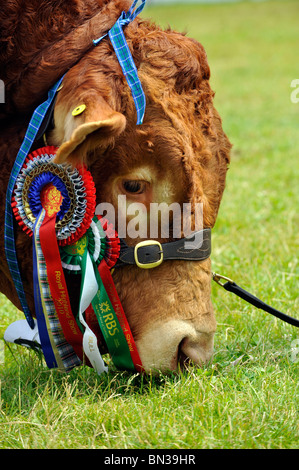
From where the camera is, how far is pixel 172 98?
108 inches

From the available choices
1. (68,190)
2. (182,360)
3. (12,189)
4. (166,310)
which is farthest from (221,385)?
(12,189)

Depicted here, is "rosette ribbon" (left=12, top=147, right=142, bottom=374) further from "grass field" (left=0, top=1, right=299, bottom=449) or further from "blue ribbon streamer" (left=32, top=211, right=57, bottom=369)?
"grass field" (left=0, top=1, right=299, bottom=449)

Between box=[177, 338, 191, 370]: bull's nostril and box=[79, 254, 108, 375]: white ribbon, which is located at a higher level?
box=[79, 254, 108, 375]: white ribbon

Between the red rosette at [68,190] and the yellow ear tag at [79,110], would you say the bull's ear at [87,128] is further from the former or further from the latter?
the red rosette at [68,190]

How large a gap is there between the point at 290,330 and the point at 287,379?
81 cm

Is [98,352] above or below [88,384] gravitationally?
above

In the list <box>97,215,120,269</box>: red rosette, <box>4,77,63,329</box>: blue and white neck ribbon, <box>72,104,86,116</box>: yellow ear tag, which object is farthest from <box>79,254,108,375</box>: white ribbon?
<box>72,104,86,116</box>: yellow ear tag

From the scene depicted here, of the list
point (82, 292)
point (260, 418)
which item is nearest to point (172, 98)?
point (82, 292)

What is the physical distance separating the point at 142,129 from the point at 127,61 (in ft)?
0.99

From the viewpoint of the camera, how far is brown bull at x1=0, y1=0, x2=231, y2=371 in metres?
2.67

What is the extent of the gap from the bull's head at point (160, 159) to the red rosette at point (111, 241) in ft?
0.20

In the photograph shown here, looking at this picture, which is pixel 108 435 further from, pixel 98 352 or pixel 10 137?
pixel 10 137

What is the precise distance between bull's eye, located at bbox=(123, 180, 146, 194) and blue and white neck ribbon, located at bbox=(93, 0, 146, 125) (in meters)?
0.27

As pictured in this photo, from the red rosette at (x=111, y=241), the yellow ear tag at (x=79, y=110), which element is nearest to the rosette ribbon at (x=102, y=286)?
the red rosette at (x=111, y=241)
